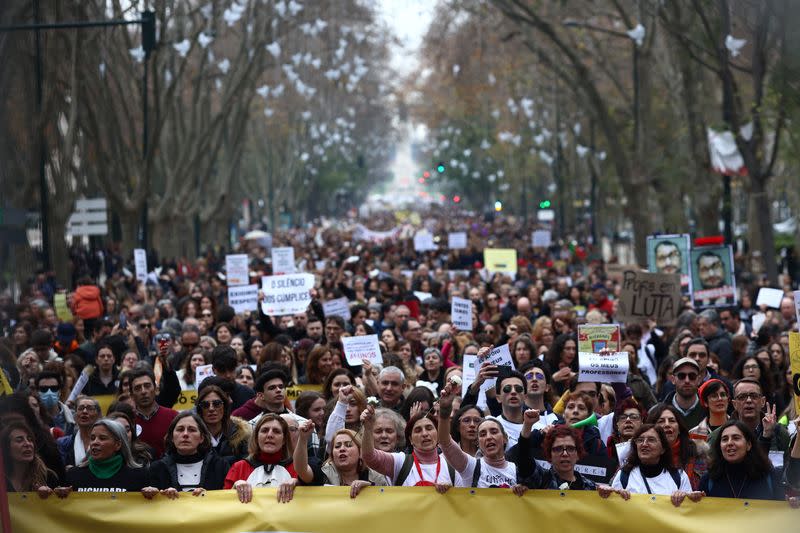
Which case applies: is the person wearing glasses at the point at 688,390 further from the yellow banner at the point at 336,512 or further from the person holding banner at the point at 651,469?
the yellow banner at the point at 336,512

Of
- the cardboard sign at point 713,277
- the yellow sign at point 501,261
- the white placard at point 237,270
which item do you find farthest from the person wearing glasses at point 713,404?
the yellow sign at point 501,261

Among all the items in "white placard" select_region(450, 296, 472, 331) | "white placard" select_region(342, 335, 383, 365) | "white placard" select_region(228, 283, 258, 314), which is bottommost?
"white placard" select_region(342, 335, 383, 365)

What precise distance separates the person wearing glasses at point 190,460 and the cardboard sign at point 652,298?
8.94 m

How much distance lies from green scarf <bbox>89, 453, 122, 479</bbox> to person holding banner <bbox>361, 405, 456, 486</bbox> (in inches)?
50.2

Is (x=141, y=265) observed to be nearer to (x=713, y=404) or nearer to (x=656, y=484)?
(x=713, y=404)

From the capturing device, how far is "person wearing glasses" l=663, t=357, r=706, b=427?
10.1 m

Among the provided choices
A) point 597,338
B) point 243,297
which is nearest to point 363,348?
point 597,338

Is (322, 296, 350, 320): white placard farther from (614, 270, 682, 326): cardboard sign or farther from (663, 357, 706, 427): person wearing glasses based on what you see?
(663, 357, 706, 427): person wearing glasses

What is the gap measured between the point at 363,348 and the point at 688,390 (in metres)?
3.14

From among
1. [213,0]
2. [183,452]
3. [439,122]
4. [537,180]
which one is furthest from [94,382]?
Result: [439,122]

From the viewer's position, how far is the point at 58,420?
10.6 meters

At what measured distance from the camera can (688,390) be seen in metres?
10.1

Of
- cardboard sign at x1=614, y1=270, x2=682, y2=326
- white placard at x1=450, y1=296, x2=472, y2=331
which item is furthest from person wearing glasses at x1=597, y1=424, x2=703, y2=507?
cardboard sign at x1=614, y1=270, x2=682, y2=326

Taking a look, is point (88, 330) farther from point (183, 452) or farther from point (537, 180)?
point (537, 180)
